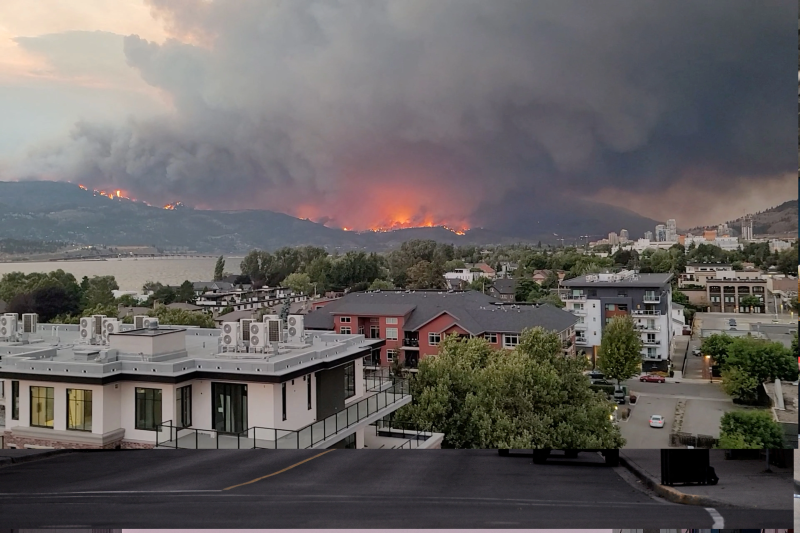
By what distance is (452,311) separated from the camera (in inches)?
121

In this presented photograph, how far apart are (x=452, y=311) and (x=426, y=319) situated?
0.51 feet

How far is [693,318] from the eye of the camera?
9.81 ft

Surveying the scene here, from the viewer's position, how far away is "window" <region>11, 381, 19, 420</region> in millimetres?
2914

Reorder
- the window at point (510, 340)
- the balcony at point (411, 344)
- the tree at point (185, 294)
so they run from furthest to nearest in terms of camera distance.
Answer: the tree at point (185, 294), the balcony at point (411, 344), the window at point (510, 340)

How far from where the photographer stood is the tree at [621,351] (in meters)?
2.95

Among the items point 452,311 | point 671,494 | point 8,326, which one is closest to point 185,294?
point 8,326

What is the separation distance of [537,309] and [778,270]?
1.27 m

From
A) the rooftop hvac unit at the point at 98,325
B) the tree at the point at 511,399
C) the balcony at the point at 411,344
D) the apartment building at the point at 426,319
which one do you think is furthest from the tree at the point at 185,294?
the tree at the point at 511,399

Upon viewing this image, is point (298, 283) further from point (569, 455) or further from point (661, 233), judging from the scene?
point (661, 233)

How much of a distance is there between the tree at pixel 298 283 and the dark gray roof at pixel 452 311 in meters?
0.15

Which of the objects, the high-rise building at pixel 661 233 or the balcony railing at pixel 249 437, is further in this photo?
the high-rise building at pixel 661 233

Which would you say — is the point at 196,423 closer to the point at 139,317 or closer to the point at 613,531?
the point at 139,317

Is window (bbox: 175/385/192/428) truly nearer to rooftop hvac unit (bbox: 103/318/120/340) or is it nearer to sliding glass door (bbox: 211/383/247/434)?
sliding glass door (bbox: 211/383/247/434)

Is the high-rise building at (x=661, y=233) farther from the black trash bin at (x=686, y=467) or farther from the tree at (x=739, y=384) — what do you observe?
the black trash bin at (x=686, y=467)
